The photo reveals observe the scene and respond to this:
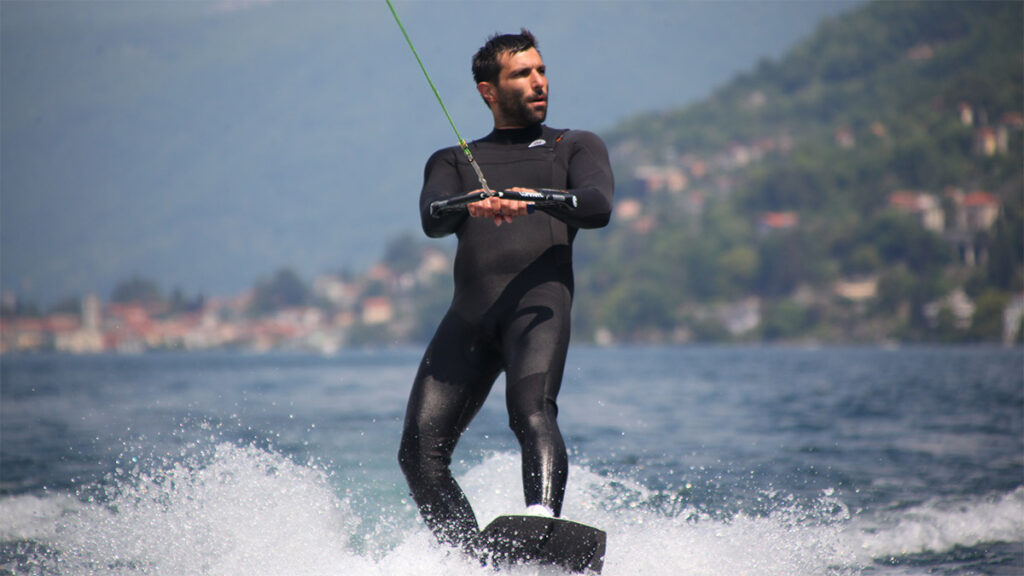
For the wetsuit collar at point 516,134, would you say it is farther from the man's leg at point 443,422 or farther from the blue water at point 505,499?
the blue water at point 505,499

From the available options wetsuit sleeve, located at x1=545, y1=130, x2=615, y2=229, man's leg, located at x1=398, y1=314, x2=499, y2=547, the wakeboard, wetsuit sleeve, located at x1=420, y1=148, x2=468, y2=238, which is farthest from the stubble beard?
the wakeboard

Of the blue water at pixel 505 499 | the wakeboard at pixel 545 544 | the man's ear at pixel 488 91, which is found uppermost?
the man's ear at pixel 488 91

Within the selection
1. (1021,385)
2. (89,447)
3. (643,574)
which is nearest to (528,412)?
(643,574)

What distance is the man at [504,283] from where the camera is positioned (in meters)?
4.24

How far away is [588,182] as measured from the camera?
4.36m

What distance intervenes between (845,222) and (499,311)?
123 metres

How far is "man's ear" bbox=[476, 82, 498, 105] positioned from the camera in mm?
4582

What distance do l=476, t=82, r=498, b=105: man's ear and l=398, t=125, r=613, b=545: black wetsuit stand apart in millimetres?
168

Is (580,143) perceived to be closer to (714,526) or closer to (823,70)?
(714,526)

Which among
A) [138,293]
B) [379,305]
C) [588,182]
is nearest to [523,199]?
[588,182]

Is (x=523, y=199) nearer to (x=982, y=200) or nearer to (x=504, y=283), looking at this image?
(x=504, y=283)

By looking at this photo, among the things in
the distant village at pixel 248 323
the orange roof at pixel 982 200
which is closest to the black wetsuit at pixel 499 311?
the orange roof at pixel 982 200

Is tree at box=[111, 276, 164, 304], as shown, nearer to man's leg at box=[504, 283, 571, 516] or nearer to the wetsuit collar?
the wetsuit collar

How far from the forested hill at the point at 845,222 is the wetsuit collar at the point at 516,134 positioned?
306 ft
